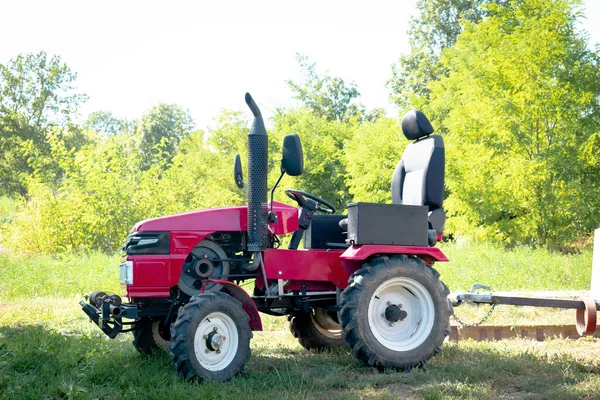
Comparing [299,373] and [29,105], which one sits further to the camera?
[29,105]

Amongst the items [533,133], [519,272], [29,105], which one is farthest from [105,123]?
[519,272]

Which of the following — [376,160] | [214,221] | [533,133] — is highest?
[533,133]

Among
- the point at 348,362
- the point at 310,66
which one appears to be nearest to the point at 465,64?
the point at 348,362

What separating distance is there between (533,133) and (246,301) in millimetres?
10743

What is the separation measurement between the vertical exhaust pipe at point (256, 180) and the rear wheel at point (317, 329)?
50.4 inches

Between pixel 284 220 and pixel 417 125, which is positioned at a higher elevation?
pixel 417 125

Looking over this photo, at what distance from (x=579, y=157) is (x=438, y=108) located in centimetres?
694

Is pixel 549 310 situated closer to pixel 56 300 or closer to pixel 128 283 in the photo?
pixel 128 283

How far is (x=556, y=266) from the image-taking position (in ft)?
36.3

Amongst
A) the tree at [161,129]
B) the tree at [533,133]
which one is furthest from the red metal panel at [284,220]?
the tree at [161,129]

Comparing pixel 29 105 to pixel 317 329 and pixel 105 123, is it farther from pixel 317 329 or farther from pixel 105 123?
pixel 105 123

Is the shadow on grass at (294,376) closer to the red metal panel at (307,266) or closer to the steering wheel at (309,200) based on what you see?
the red metal panel at (307,266)

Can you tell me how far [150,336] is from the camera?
5.70 meters

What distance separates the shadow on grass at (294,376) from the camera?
14.5 ft
